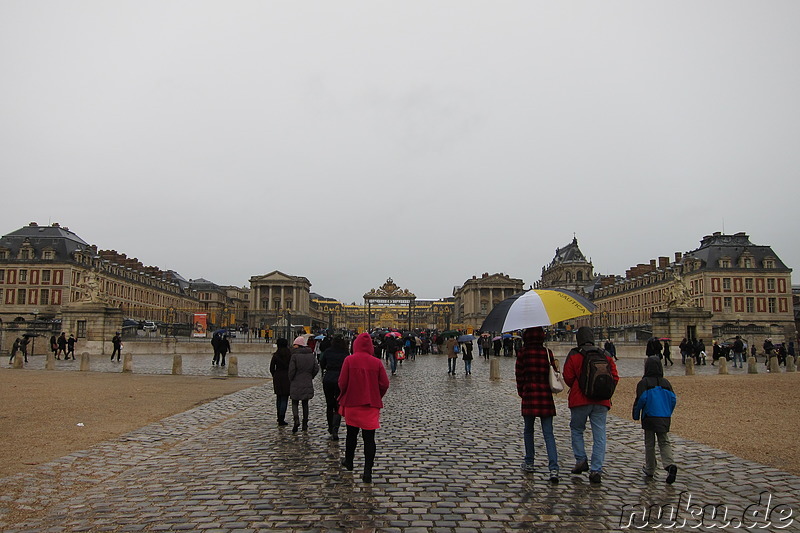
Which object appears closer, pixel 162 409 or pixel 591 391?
pixel 591 391

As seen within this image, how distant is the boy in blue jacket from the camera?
6.99 m

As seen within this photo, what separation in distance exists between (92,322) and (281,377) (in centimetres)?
2887

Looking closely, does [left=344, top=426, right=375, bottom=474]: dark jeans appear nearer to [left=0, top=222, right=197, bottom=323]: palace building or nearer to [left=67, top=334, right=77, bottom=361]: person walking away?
[left=67, top=334, right=77, bottom=361]: person walking away

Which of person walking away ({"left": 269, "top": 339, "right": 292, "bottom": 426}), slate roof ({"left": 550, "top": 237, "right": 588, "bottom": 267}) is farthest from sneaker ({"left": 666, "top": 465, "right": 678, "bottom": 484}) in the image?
slate roof ({"left": 550, "top": 237, "right": 588, "bottom": 267})

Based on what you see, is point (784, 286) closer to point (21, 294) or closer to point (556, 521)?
point (556, 521)

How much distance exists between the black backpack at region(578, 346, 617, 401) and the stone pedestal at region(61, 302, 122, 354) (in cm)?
3363

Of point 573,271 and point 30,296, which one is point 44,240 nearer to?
point 30,296

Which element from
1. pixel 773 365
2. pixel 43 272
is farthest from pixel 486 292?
pixel 773 365

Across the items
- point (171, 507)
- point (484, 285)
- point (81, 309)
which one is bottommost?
point (171, 507)

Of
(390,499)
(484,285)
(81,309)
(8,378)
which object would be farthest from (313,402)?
(484,285)

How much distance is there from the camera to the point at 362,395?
7164 millimetres

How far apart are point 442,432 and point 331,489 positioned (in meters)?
3.95

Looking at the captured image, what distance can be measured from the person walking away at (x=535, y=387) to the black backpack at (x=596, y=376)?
48cm

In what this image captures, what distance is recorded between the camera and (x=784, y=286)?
73938 mm
